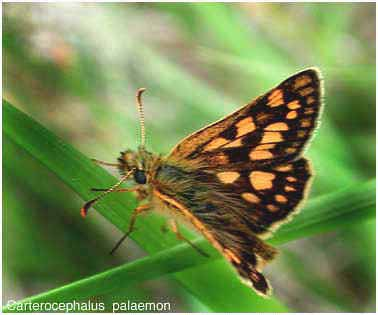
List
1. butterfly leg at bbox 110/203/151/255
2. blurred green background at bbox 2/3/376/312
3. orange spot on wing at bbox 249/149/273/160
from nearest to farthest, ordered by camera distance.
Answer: butterfly leg at bbox 110/203/151/255 → orange spot on wing at bbox 249/149/273/160 → blurred green background at bbox 2/3/376/312

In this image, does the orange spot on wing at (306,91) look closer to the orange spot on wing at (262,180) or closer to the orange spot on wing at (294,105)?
the orange spot on wing at (294,105)

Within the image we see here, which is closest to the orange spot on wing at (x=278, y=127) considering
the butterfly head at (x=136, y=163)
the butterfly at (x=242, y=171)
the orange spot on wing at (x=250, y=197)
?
the butterfly at (x=242, y=171)

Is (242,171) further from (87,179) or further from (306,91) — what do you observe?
(87,179)

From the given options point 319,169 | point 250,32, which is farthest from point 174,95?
point 319,169

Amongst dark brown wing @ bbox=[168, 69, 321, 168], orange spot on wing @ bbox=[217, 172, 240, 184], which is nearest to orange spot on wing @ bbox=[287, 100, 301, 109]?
dark brown wing @ bbox=[168, 69, 321, 168]

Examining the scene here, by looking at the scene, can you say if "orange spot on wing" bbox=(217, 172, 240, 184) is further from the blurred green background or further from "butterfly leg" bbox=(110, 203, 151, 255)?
the blurred green background

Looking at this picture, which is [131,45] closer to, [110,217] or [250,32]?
[250,32]

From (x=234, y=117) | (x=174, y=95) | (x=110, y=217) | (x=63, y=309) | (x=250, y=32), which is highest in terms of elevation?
(x=250, y=32)
